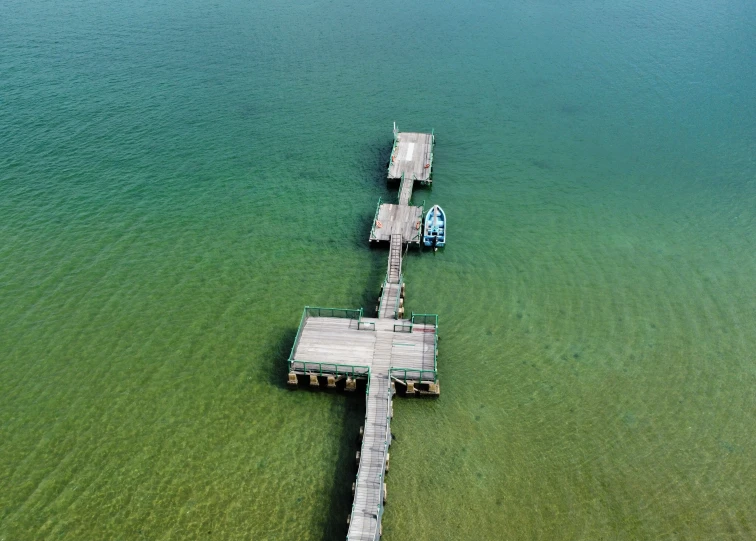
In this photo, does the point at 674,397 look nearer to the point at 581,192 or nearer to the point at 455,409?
→ the point at 455,409

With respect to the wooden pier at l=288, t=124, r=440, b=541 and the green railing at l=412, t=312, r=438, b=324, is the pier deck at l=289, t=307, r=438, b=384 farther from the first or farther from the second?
the green railing at l=412, t=312, r=438, b=324

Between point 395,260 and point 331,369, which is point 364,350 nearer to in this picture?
point 331,369

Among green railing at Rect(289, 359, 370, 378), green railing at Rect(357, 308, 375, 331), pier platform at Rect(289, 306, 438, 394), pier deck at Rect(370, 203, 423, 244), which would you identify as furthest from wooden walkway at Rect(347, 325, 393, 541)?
pier deck at Rect(370, 203, 423, 244)

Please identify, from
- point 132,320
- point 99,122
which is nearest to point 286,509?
point 132,320

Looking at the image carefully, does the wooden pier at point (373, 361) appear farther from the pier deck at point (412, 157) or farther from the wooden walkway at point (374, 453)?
the pier deck at point (412, 157)

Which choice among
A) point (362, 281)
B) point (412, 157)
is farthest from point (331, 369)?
point (412, 157)

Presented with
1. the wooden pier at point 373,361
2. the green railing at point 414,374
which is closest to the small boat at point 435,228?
the wooden pier at point 373,361
